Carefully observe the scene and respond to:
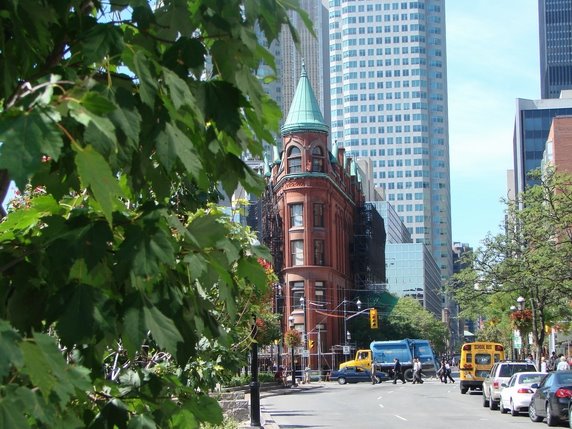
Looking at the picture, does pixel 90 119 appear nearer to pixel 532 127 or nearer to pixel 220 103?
pixel 220 103

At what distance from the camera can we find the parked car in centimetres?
3509

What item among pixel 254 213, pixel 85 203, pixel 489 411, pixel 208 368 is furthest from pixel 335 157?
pixel 85 203

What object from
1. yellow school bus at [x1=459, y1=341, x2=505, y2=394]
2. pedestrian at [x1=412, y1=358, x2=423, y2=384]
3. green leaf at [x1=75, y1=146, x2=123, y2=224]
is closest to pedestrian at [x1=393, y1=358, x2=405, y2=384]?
pedestrian at [x1=412, y1=358, x2=423, y2=384]

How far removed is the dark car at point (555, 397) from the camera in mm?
25656

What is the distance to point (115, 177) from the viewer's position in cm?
371

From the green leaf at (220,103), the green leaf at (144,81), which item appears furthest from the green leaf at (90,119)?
the green leaf at (220,103)

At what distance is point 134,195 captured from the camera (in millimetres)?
4062

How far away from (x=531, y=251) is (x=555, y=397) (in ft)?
32.6

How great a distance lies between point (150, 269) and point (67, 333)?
35cm

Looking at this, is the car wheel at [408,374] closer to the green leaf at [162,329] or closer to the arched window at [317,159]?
the arched window at [317,159]

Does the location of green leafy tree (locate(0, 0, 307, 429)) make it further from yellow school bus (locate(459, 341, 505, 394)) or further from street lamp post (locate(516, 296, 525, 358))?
yellow school bus (locate(459, 341, 505, 394))

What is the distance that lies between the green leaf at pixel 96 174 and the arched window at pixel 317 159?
8794cm

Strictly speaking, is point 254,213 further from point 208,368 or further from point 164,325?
point 164,325

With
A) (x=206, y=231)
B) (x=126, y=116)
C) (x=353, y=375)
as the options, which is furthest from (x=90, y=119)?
(x=353, y=375)
